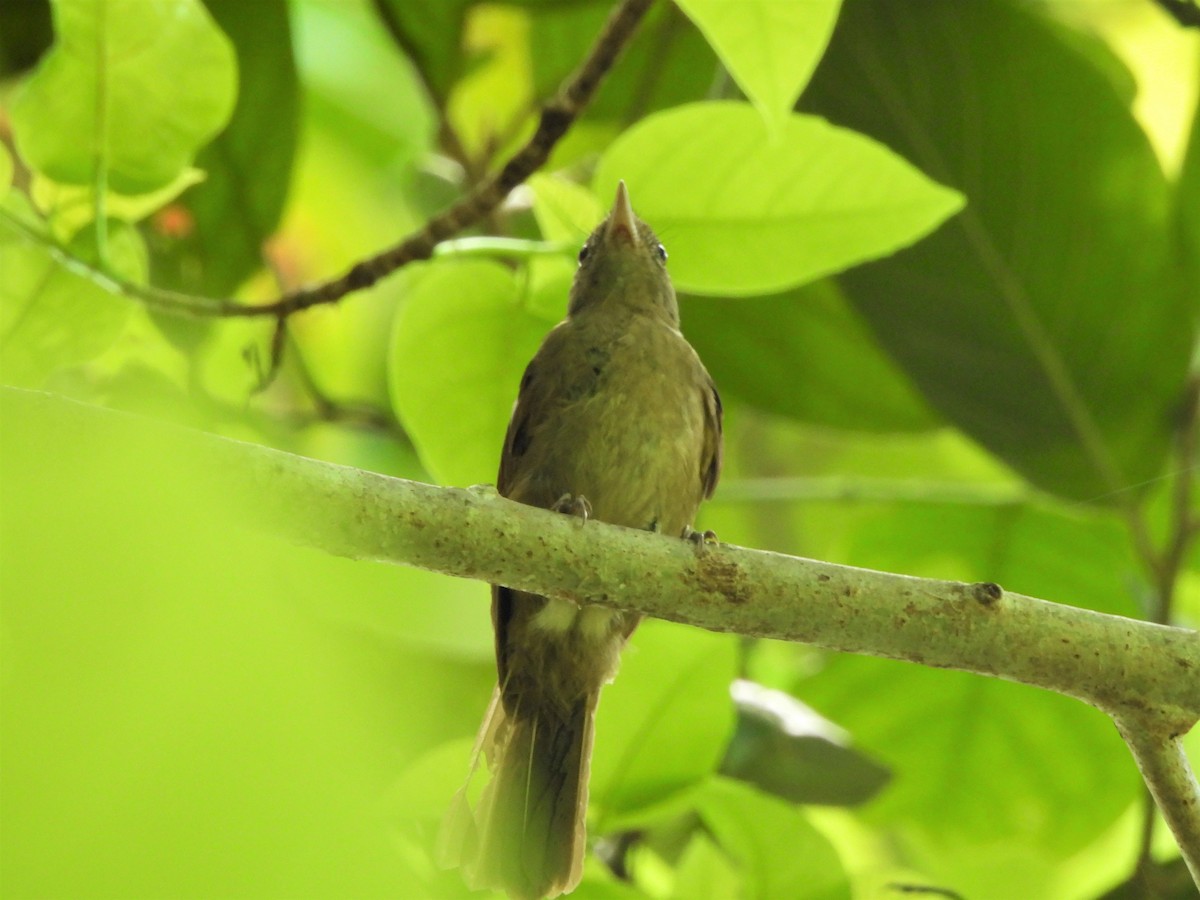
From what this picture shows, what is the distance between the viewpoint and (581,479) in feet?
6.82

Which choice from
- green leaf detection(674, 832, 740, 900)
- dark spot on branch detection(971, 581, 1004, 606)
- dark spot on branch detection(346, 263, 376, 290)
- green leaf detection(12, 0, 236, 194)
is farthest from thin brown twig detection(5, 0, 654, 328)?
green leaf detection(674, 832, 740, 900)

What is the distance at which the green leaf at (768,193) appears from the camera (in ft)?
5.20

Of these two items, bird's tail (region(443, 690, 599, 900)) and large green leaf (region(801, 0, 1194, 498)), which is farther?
large green leaf (region(801, 0, 1194, 498))

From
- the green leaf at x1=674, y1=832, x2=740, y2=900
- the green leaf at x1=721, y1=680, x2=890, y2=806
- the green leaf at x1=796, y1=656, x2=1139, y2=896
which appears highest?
the green leaf at x1=674, y1=832, x2=740, y2=900

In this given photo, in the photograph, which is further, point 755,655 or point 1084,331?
point 755,655

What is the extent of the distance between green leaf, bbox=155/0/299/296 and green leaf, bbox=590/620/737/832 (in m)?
1.02

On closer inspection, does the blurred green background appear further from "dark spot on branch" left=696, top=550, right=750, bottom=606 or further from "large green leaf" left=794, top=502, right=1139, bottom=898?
"dark spot on branch" left=696, top=550, right=750, bottom=606

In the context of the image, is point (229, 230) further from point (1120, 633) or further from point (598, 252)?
point (1120, 633)

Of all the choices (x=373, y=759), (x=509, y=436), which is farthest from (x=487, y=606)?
(x=373, y=759)

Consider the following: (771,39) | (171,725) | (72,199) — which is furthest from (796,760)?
(171,725)

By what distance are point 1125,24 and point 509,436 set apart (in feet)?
5.40

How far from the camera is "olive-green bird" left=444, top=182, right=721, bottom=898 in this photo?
1.98 meters

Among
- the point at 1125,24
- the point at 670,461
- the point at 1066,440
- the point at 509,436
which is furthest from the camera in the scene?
the point at 1125,24

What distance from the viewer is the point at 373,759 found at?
0.31m
